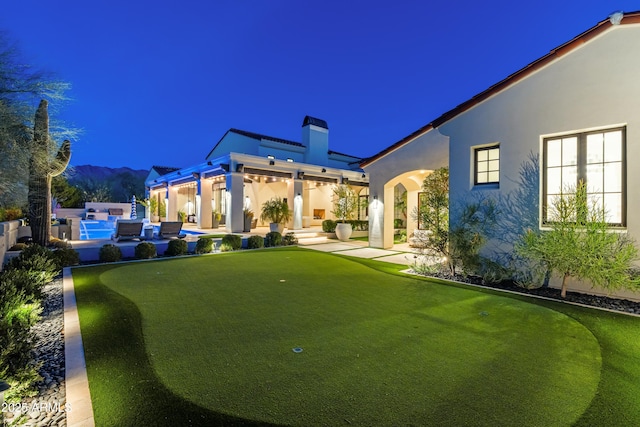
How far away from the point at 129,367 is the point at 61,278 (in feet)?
20.0

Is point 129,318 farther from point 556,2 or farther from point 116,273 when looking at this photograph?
point 556,2

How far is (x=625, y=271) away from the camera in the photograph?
541 cm

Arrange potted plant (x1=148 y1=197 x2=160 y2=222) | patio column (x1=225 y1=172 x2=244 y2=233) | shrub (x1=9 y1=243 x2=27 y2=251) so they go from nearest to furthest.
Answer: shrub (x1=9 y1=243 x2=27 y2=251) → patio column (x1=225 y1=172 x2=244 y2=233) → potted plant (x1=148 y1=197 x2=160 y2=222)

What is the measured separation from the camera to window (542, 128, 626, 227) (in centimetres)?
587

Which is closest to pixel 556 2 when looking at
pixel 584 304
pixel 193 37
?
pixel 193 37

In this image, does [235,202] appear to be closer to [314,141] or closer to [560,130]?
[314,141]

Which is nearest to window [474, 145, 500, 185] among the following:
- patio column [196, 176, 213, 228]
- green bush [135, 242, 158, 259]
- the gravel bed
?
the gravel bed

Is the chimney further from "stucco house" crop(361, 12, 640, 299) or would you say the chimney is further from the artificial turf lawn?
the artificial turf lawn

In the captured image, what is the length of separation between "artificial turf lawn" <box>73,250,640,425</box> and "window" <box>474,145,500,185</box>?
3015mm

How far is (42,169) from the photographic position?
8.73m

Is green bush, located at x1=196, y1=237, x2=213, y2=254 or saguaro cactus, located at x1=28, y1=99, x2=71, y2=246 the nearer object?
saguaro cactus, located at x1=28, y1=99, x2=71, y2=246

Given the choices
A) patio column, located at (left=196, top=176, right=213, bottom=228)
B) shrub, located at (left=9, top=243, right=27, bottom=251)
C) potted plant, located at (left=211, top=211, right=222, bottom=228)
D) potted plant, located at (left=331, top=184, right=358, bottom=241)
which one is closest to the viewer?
shrub, located at (left=9, top=243, right=27, bottom=251)

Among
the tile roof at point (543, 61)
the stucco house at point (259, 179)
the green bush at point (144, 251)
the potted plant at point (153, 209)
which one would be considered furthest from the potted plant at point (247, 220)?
the potted plant at point (153, 209)

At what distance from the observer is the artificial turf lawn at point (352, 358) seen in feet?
8.23
